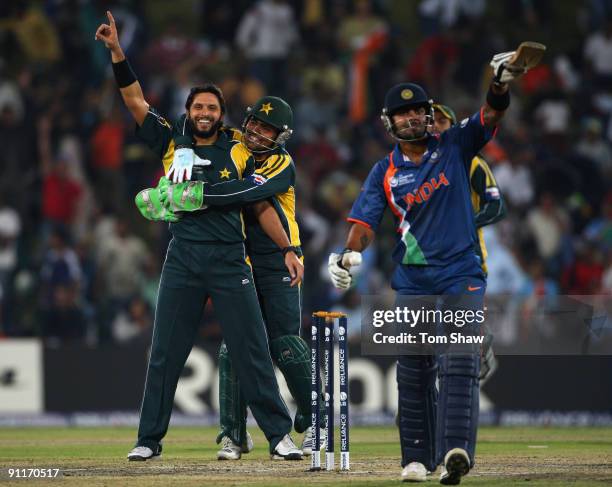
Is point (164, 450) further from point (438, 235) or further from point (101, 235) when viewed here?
point (101, 235)

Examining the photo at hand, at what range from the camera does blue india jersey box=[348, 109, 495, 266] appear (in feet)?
25.3

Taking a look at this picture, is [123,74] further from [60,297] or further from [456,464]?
[60,297]

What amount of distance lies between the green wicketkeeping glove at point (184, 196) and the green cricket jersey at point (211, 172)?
14 centimetres

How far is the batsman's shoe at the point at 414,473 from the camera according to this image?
752 centimetres

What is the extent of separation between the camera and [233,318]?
8625 millimetres

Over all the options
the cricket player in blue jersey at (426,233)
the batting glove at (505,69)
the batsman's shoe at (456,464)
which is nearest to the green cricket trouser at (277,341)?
the cricket player in blue jersey at (426,233)

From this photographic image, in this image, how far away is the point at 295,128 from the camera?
760 inches

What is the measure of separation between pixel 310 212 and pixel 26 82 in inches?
187

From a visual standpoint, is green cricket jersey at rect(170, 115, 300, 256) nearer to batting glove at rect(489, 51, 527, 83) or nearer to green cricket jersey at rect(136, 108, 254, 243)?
green cricket jersey at rect(136, 108, 254, 243)

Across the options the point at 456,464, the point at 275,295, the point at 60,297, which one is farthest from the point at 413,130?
the point at 60,297

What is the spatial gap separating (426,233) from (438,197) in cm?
22

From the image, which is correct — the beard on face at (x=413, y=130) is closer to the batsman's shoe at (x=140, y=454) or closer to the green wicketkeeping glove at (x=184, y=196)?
the green wicketkeeping glove at (x=184, y=196)

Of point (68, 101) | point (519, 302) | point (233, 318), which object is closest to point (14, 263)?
point (68, 101)

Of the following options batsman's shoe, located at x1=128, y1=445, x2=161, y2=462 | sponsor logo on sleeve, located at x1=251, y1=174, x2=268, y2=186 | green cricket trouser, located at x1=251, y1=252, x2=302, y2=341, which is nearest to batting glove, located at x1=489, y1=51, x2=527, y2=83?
sponsor logo on sleeve, located at x1=251, y1=174, x2=268, y2=186
